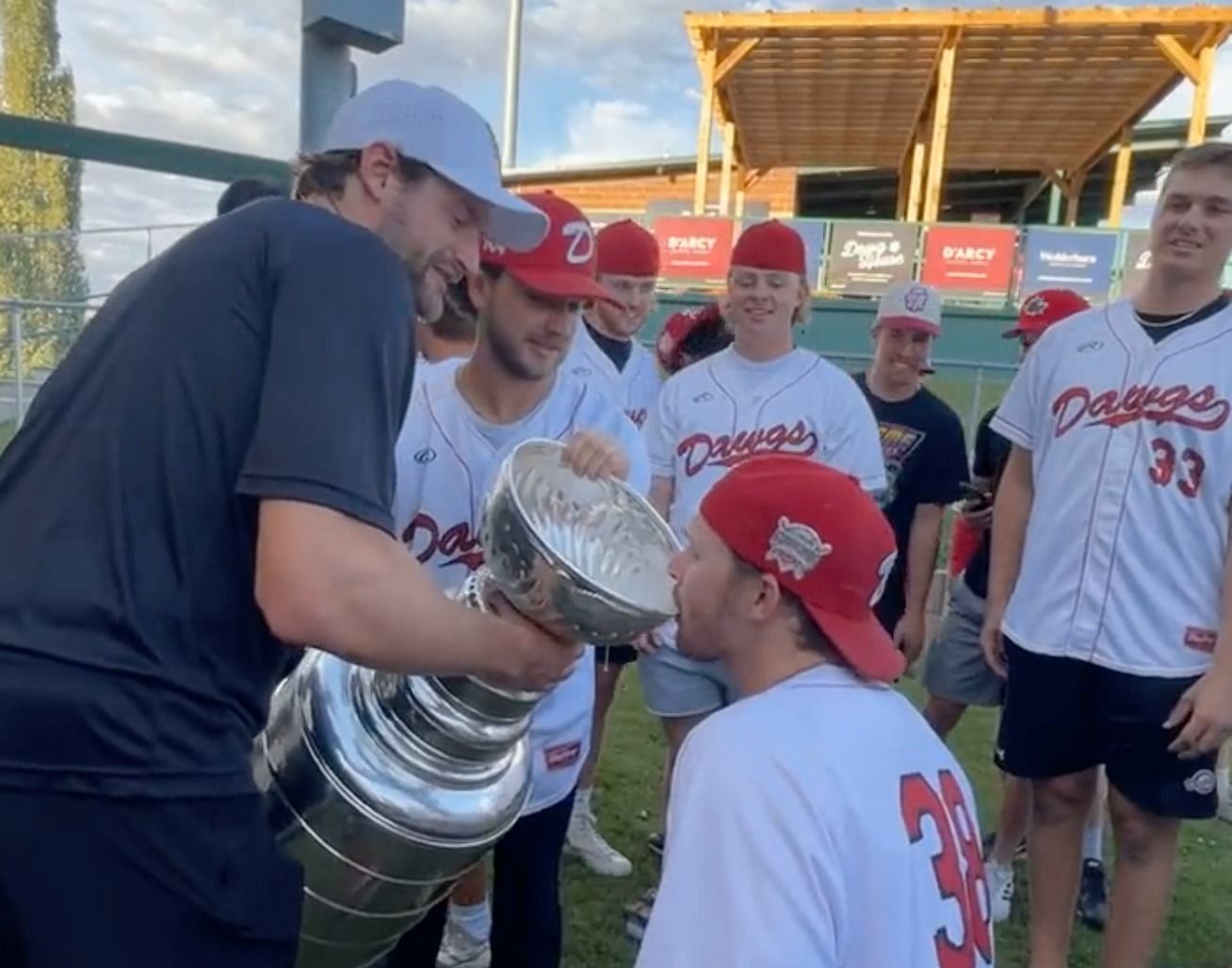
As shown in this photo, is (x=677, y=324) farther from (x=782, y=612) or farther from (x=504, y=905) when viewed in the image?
(x=782, y=612)

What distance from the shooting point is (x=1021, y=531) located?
3.03 meters

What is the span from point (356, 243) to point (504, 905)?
1.47 m

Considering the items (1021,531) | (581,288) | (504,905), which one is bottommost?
(504,905)

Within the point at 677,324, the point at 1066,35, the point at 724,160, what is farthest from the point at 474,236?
the point at 724,160

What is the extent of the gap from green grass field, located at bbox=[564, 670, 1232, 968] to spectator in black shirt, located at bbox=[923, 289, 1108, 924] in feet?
0.54

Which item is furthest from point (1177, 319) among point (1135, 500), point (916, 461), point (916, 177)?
point (916, 177)

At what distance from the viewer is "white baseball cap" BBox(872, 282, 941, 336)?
4027mm

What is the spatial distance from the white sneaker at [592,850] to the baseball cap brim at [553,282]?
1.91 metres

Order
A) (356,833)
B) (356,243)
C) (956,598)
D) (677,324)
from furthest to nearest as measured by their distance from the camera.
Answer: (677,324) → (956,598) → (356,833) → (356,243)

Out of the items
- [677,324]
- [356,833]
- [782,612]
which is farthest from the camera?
[677,324]

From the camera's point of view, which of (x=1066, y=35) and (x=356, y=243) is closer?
(x=356, y=243)

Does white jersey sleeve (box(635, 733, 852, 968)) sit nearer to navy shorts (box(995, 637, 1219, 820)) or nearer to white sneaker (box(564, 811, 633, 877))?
navy shorts (box(995, 637, 1219, 820))

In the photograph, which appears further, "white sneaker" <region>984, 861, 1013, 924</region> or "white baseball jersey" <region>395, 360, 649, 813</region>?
"white sneaker" <region>984, 861, 1013, 924</region>

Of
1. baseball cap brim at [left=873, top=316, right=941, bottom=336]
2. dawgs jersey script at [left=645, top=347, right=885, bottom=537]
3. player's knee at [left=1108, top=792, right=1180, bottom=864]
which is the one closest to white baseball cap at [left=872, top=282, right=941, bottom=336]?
baseball cap brim at [left=873, top=316, right=941, bottom=336]
